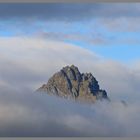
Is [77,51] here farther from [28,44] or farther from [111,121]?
[111,121]

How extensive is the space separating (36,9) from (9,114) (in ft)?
2.87

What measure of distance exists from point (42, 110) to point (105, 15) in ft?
3.03

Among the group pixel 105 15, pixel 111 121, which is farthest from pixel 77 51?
pixel 111 121

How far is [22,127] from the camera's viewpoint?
3.47 meters

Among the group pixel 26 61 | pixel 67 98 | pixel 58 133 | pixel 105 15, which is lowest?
pixel 58 133

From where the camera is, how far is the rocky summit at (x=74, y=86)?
11.3 ft

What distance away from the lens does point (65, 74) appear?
3434 mm

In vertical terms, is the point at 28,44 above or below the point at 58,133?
above

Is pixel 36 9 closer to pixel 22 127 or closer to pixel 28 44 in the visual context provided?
pixel 28 44

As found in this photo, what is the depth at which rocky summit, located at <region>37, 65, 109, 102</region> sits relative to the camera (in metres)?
3.44

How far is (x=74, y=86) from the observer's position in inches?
136

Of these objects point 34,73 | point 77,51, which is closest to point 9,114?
point 34,73

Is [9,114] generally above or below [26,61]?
below

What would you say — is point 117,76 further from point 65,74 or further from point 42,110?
point 42,110
